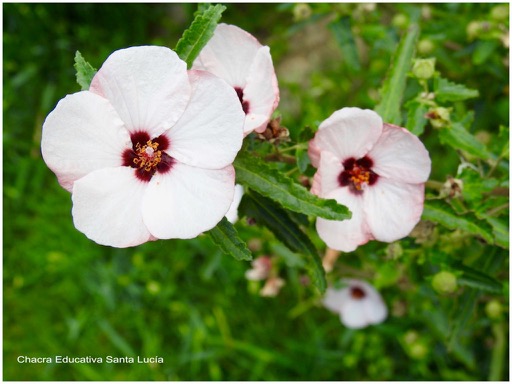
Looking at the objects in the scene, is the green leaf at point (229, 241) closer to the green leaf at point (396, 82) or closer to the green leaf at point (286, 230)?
the green leaf at point (286, 230)

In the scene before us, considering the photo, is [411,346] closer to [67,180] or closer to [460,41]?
[460,41]

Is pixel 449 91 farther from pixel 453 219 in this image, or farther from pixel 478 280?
pixel 478 280

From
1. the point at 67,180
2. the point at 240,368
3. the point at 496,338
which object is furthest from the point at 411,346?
the point at 67,180

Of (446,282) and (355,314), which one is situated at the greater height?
(446,282)

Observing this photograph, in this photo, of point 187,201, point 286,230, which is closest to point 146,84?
point 187,201

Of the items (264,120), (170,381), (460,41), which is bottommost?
(170,381)
